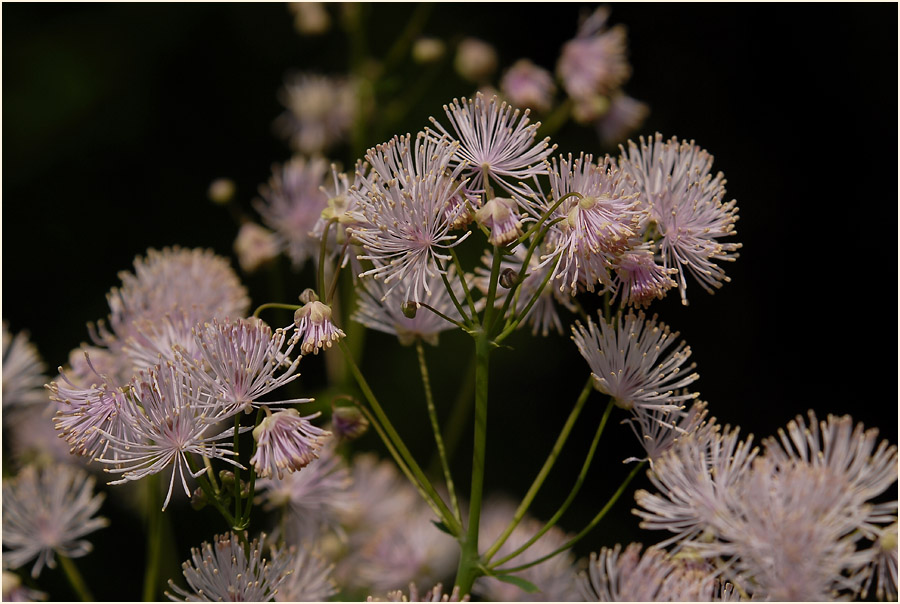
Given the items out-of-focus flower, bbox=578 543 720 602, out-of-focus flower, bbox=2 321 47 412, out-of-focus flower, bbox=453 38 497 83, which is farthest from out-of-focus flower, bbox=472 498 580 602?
out-of-focus flower, bbox=453 38 497 83

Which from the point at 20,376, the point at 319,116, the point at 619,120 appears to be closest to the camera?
the point at 20,376

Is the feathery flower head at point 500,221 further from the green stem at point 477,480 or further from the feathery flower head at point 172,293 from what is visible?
the feathery flower head at point 172,293

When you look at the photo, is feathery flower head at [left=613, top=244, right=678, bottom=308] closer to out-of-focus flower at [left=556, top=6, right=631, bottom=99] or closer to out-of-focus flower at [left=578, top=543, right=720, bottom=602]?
out-of-focus flower at [left=578, top=543, right=720, bottom=602]

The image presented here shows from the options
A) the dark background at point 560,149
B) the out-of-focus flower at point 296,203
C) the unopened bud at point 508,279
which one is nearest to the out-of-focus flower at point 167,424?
the unopened bud at point 508,279

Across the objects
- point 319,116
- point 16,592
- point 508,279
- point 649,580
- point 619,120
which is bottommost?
point 16,592

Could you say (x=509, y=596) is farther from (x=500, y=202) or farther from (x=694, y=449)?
(x=500, y=202)

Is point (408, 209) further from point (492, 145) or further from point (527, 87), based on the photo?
point (527, 87)

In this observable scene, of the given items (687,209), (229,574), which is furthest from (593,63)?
(229,574)
